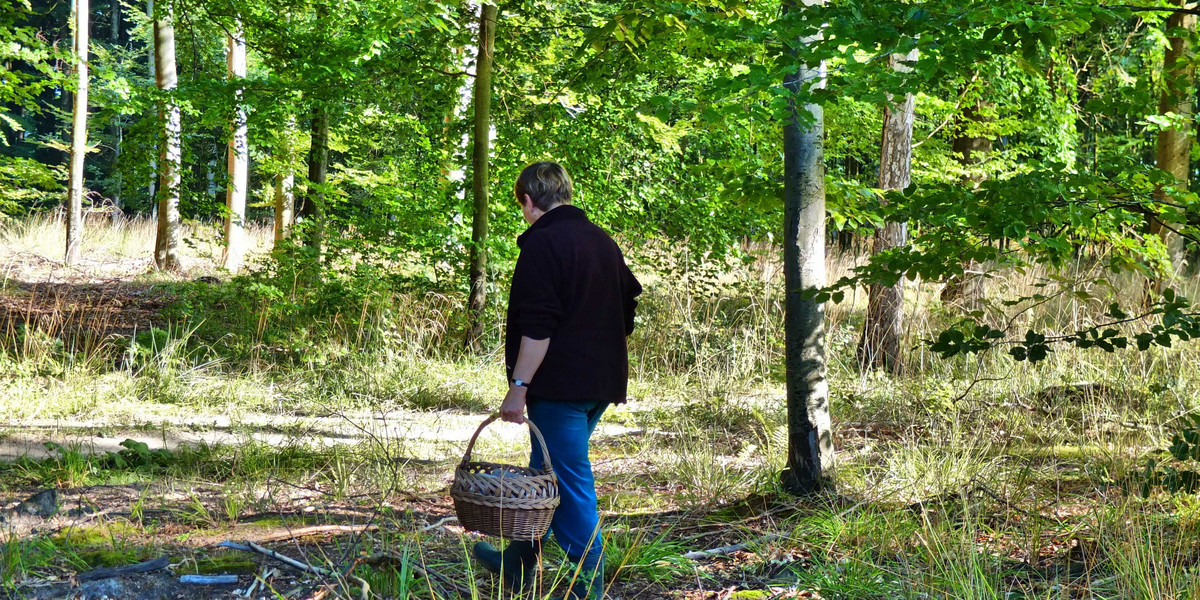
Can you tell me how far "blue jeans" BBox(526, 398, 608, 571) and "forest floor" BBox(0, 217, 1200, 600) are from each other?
18cm

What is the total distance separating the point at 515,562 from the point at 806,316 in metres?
1.97

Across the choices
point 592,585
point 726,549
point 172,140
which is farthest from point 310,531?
point 172,140

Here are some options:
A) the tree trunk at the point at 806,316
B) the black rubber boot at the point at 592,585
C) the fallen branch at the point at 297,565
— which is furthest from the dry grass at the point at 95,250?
the black rubber boot at the point at 592,585

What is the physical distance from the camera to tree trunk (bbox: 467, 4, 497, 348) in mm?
9148

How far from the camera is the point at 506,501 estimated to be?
3104 mm

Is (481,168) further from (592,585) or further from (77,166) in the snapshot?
(77,166)

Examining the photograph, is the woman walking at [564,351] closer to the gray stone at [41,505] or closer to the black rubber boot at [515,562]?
the black rubber boot at [515,562]

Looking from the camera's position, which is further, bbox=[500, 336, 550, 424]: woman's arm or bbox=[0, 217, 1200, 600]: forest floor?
bbox=[0, 217, 1200, 600]: forest floor

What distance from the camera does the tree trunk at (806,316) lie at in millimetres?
4660

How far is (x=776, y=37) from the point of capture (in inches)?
135

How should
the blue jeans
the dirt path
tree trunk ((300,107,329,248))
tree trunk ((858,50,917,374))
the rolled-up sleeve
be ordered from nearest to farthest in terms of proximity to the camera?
the rolled-up sleeve
the blue jeans
the dirt path
tree trunk ((858,50,917,374))
tree trunk ((300,107,329,248))

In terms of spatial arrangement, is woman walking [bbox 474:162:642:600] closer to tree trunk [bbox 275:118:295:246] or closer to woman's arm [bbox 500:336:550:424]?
woman's arm [bbox 500:336:550:424]

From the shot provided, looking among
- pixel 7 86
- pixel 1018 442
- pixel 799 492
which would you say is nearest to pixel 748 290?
pixel 1018 442

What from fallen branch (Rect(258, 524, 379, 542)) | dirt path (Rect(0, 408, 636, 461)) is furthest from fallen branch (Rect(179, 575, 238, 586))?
dirt path (Rect(0, 408, 636, 461))
